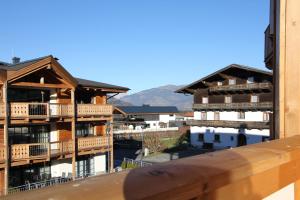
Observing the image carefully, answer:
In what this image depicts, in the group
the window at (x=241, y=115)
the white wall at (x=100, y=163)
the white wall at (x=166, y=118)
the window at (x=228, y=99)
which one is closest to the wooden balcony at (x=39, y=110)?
the white wall at (x=100, y=163)

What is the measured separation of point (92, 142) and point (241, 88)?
23282 millimetres

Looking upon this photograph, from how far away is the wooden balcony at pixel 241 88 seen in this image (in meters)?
42.2

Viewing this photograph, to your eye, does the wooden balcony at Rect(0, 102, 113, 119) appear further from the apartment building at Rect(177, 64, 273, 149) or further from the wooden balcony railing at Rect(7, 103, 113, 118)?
the apartment building at Rect(177, 64, 273, 149)

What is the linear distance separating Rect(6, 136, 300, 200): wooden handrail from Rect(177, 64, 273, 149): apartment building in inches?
1620

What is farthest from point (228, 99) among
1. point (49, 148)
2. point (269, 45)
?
point (269, 45)

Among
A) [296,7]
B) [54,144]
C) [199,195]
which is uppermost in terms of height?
[296,7]

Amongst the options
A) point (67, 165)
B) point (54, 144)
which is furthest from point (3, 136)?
point (67, 165)

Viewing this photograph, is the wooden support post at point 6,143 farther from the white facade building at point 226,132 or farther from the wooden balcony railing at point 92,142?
the white facade building at point 226,132

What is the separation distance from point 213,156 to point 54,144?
78.4ft

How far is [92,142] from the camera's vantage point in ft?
85.5

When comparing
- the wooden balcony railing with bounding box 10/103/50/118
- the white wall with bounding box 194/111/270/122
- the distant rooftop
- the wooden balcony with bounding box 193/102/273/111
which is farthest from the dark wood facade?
the wooden balcony railing with bounding box 10/103/50/118

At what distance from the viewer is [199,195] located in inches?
42.0

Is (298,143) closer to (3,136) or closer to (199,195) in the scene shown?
(199,195)

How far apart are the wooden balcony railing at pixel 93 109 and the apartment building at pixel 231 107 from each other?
66.9ft
